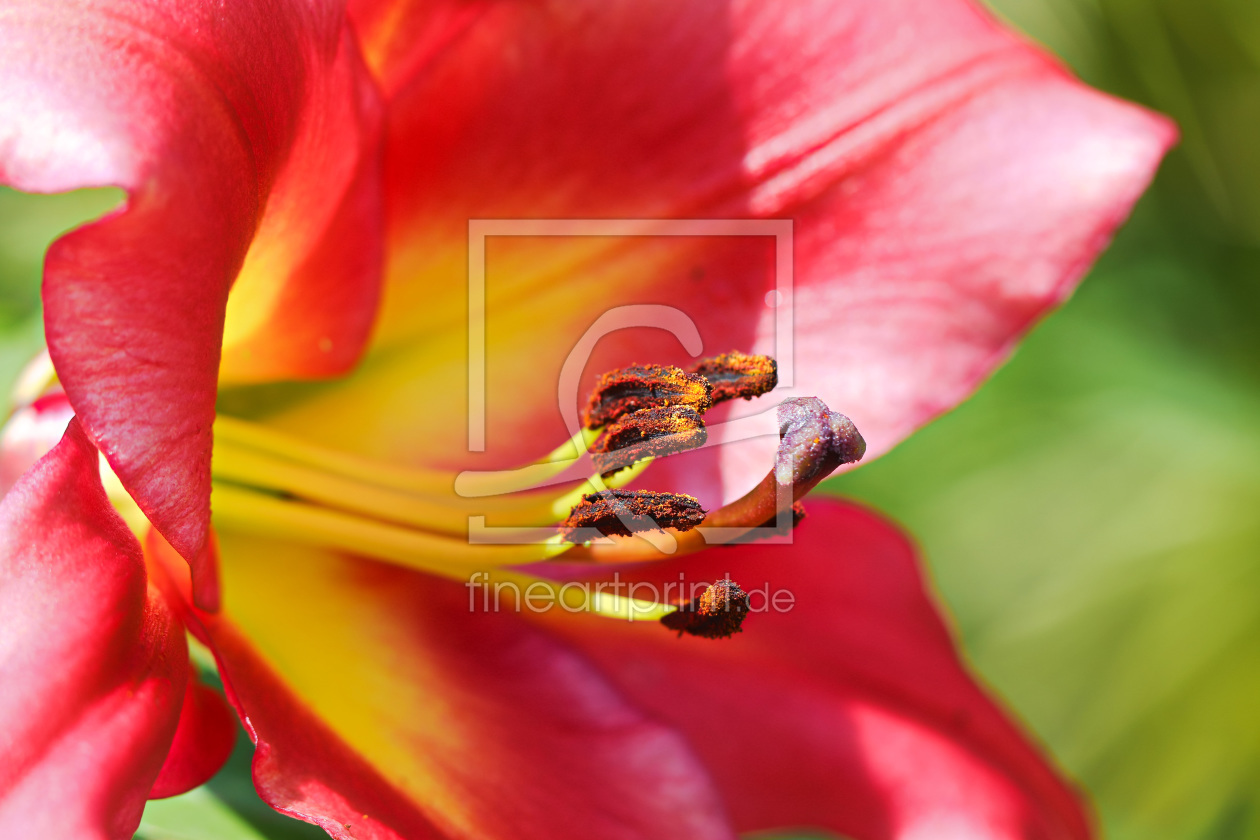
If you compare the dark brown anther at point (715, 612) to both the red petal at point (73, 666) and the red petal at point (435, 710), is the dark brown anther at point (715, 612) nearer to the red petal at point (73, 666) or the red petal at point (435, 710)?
the red petal at point (435, 710)

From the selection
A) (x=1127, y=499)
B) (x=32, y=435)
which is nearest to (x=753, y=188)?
(x=32, y=435)

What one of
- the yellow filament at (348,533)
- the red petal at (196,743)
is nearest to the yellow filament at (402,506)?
the yellow filament at (348,533)

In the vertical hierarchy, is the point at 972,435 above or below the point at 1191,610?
above

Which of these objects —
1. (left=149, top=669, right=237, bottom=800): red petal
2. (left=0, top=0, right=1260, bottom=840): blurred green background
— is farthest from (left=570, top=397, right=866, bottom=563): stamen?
(left=0, top=0, right=1260, bottom=840): blurred green background

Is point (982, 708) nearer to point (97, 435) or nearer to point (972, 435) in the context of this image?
point (972, 435)

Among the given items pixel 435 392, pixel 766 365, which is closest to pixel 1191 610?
pixel 766 365
